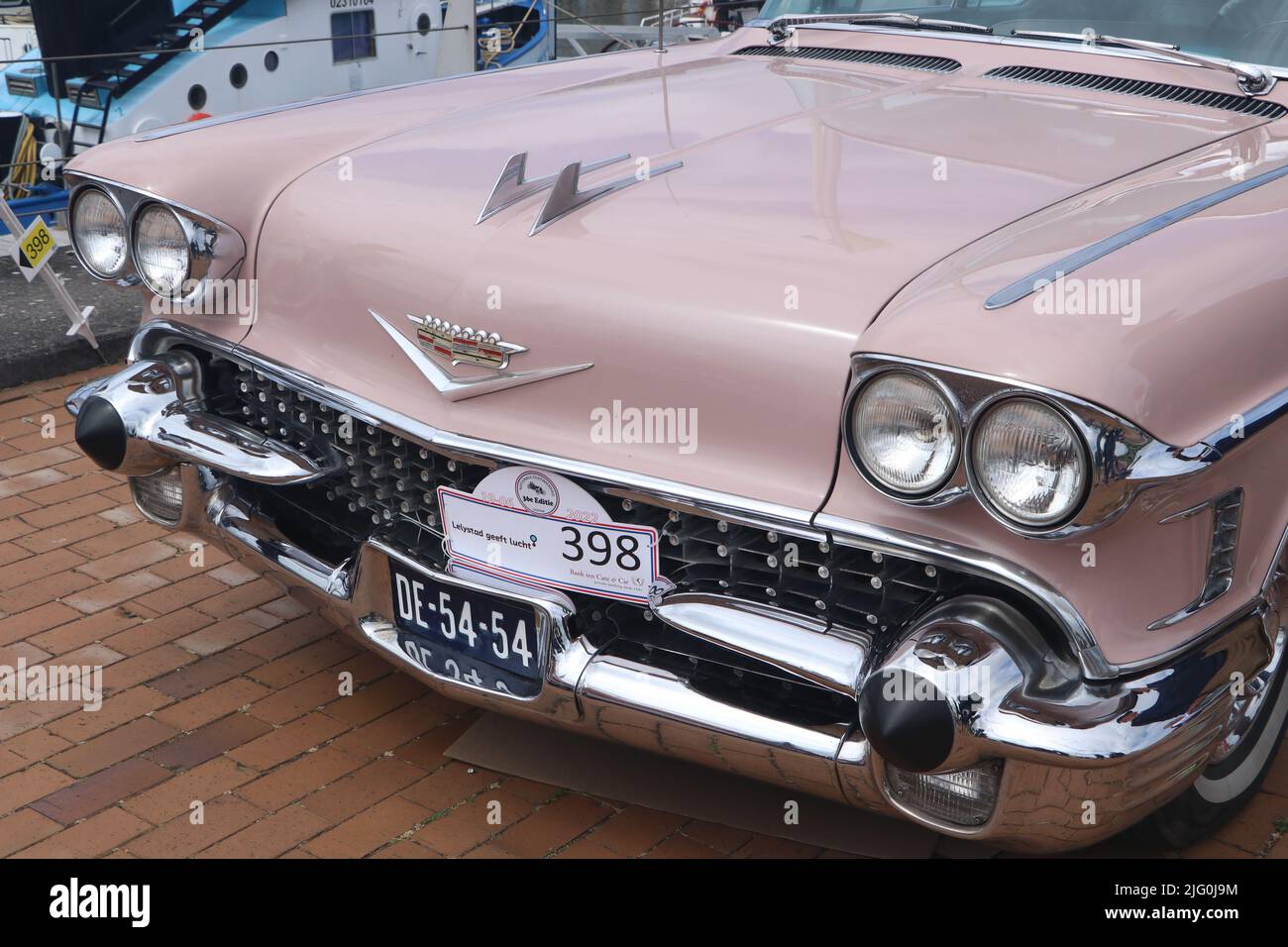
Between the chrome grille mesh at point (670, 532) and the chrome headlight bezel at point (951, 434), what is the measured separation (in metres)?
0.13

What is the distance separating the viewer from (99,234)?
2.86 m

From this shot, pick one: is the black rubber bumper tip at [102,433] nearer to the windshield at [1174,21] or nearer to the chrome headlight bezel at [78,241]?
the chrome headlight bezel at [78,241]

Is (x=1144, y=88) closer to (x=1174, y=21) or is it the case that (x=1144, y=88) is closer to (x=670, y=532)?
(x=1174, y=21)

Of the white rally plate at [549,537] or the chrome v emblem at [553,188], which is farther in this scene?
the chrome v emblem at [553,188]

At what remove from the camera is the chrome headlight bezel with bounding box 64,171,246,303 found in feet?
8.91

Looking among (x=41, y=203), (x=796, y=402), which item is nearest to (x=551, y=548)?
(x=796, y=402)

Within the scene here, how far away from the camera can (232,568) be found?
3.64 m

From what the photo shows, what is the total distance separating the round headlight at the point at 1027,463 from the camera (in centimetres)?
178

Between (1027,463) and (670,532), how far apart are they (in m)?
0.62

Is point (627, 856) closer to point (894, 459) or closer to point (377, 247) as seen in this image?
point (894, 459)

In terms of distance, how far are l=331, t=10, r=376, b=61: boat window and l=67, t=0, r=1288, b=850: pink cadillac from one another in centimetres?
684

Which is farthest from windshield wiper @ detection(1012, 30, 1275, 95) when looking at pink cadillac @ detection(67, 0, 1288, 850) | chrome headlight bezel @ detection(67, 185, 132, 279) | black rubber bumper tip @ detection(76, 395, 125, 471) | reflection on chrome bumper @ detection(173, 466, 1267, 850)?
black rubber bumper tip @ detection(76, 395, 125, 471)

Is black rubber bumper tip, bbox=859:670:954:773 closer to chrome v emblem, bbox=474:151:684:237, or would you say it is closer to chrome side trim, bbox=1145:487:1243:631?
chrome side trim, bbox=1145:487:1243:631

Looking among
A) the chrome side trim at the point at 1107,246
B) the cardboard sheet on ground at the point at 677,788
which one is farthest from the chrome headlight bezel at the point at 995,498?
the cardboard sheet on ground at the point at 677,788
